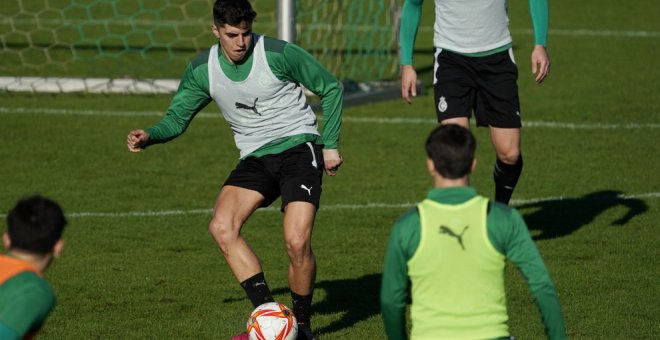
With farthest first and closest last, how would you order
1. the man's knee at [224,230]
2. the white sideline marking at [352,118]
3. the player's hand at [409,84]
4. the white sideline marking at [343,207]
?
the white sideline marking at [352,118] → the white sideline marking at [343,207] → the player's hand at [409,84] → the man's knee at [224,230]

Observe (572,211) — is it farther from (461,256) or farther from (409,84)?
(461,256)

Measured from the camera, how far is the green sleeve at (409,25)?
324 inches

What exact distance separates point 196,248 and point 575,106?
6.73 m

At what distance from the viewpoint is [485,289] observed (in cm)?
450

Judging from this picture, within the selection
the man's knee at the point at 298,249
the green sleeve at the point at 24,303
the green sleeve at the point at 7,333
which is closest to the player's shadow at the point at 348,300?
the man's knee at the point at 298,249

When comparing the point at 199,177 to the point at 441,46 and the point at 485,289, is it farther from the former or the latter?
the point at 485,289

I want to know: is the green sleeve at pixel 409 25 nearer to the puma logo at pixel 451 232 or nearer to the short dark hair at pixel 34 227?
the puma logo at pixel 451 232

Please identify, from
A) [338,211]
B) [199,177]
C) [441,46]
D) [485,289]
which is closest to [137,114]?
[199,177]

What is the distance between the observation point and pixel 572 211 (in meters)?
9.84

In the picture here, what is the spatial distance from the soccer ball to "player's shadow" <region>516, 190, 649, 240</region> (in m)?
3.16

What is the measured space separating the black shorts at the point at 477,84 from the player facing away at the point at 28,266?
4248 millimetres

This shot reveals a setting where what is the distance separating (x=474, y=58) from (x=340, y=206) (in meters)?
→ 2.36

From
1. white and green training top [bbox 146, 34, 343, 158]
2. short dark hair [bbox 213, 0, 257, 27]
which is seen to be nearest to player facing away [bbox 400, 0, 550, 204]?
white and green training top [bbox 146, 34, 343, 158]

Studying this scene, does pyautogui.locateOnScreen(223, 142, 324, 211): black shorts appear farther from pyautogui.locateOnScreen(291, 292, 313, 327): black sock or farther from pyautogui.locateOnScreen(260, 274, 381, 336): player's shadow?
pyautogui.locateOnScreen(260, 274, 381, 336): player's shadow
